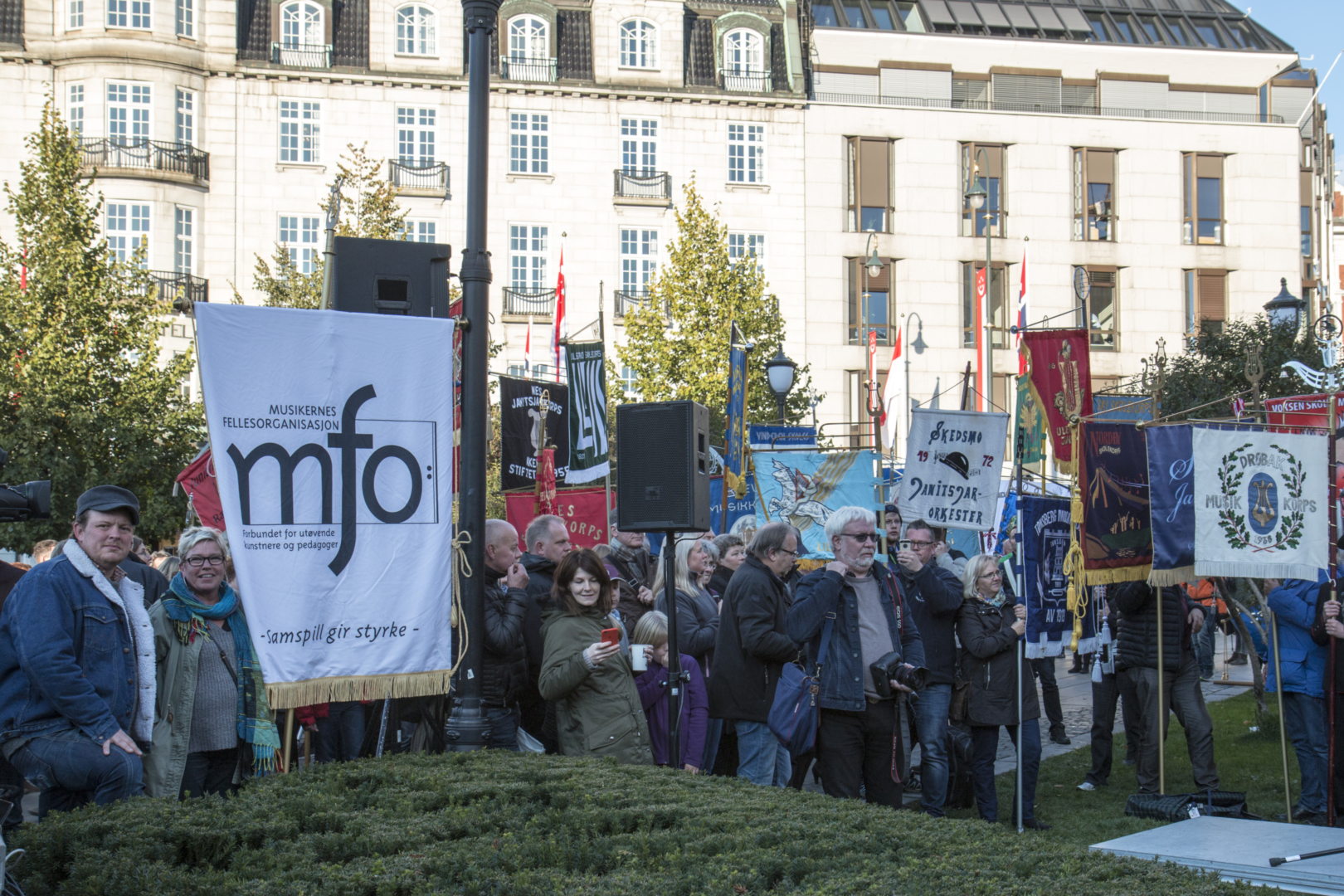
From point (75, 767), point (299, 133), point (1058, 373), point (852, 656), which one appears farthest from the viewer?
point (299, 133)

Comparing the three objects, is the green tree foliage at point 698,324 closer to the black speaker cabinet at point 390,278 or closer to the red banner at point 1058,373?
the red banner at point 1058,373

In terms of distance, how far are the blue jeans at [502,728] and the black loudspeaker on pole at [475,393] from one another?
0.38m

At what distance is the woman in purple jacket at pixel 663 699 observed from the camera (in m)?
7.96

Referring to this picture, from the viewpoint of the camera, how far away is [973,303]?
3844 centimetres

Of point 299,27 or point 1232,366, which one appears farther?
point 299,27

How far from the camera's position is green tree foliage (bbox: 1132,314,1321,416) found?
18.8 metres

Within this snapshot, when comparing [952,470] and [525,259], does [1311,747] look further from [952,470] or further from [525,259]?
[525,259]

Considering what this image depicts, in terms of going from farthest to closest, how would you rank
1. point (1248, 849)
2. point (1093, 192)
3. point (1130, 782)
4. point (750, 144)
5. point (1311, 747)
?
1. point (1093, 192)
2. point (750, 144)
3. point (1130, 782)
4. point (1311, 747)
5. point (1248, 849)

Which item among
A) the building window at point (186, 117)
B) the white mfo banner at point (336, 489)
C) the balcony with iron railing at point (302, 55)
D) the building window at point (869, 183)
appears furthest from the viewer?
the building window at point (869, 183)

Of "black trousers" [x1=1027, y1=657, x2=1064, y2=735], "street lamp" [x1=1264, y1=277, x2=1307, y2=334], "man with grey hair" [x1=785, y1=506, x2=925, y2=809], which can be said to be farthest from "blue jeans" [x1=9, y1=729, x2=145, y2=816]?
"street lamp" [x1=1264, y1=277, x2=1307, y2=334]

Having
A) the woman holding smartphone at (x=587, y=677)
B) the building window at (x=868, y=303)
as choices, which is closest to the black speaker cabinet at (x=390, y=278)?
the woman holding smartphone at (x=587, y=677)

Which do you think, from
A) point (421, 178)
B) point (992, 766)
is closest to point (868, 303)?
point (421, 178)

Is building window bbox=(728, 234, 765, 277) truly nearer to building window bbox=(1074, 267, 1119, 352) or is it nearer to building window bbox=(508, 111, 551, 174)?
building window bbox=(508, 111, 551, 174)

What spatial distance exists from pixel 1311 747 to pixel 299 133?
33034 mm
